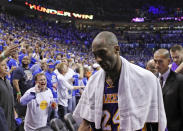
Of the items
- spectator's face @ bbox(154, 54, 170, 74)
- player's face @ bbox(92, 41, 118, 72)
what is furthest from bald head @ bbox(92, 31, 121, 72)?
spectator's face @ bbox(154, 54, 170, 74)

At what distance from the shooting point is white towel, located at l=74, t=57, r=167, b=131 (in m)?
1.73

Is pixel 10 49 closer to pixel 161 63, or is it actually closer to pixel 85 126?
pixel 85 126

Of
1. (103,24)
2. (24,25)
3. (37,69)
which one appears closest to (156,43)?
(103,24)

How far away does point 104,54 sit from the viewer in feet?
5.63

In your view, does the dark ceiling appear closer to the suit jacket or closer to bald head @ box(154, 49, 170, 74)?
bald head @ box(154, 49, 170, 74)

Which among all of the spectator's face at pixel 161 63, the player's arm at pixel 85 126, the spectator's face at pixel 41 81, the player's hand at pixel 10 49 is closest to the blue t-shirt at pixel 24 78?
the spectator's face at pixel 41 81

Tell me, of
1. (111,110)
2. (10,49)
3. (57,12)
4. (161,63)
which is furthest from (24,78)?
(57,12)

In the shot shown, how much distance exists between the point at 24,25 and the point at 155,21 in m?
23.4

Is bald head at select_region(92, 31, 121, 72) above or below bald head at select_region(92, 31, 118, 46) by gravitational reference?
below

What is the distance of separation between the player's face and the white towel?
0.17m

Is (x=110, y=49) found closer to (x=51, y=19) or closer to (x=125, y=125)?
(x=125, y=125)

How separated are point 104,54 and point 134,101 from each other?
0.43 metres

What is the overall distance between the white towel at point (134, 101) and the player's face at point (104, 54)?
0.17m

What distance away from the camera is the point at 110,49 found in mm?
1745
